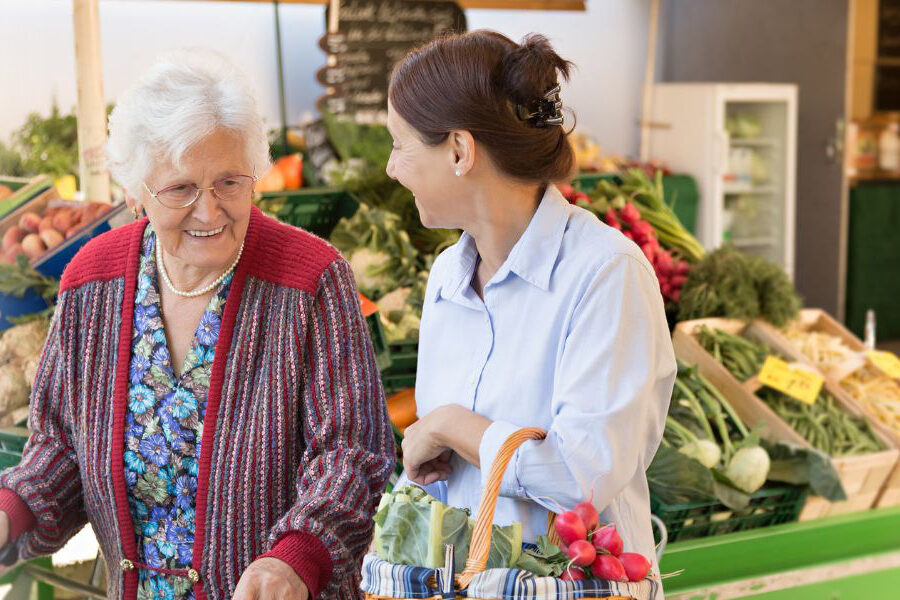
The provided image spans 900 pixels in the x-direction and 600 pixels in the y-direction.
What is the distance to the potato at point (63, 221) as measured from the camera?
2.62 metres

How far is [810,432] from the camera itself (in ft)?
9.73

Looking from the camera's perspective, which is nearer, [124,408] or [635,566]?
[635,566]

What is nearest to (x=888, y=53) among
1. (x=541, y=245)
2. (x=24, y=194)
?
(x=24, y=194)

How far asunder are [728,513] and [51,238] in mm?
1871

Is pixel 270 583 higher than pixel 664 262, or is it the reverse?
pixel 664 262

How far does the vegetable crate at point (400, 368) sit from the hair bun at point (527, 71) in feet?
4.33

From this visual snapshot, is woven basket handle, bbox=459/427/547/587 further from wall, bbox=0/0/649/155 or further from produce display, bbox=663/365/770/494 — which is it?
wall, bbox=0/0/649/155

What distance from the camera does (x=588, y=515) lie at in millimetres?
1280

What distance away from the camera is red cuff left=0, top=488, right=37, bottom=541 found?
5.47 feet

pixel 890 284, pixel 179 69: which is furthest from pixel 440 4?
pixel 179 69

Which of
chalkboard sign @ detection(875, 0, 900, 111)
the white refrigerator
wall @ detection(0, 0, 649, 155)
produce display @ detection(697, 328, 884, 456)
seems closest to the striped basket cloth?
produce display @ detection(697, 328, 884, 456)

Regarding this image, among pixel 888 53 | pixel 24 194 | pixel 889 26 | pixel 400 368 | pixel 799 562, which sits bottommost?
pixel 799 562

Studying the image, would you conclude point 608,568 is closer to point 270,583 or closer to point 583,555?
point 583,555

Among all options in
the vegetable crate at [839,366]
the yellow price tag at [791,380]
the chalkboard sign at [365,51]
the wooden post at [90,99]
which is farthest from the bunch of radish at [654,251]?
the chalkboard sign at [365,51]
